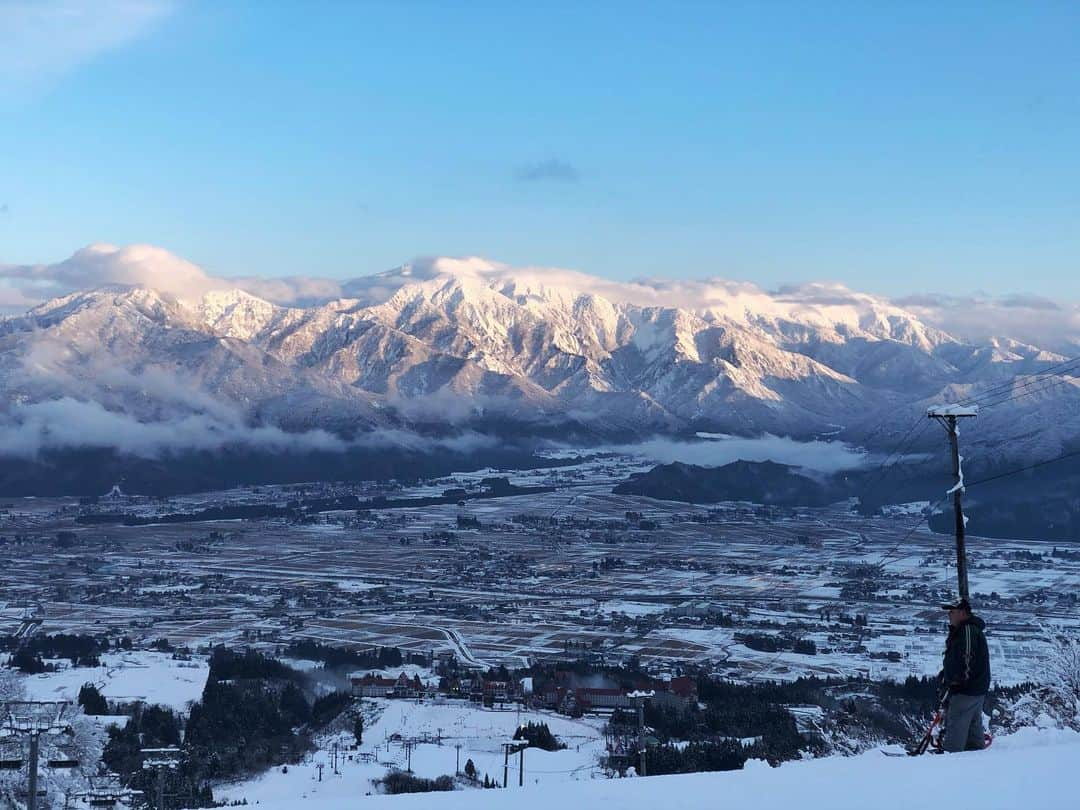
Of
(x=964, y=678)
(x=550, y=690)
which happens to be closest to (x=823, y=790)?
(x=964, y=678)

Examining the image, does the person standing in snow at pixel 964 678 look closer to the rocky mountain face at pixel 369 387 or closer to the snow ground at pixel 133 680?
the snow ground at pixel 133 680

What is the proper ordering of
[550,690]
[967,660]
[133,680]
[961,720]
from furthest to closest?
[133,680]
[550,690]
[961,720]
[967,660]

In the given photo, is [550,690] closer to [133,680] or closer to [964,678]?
[133,680]

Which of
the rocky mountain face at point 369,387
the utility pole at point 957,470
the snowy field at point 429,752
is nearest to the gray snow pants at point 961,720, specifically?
the utility pole at point 957,470

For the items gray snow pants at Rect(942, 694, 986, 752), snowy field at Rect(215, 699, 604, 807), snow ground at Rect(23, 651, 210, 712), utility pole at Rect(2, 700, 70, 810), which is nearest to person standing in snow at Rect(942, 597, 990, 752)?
gray snow pants at Rect(942, 694, 986, 752)

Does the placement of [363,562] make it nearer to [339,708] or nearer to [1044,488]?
[339,708]

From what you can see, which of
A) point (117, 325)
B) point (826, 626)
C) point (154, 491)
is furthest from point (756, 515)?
point (117, 325)
